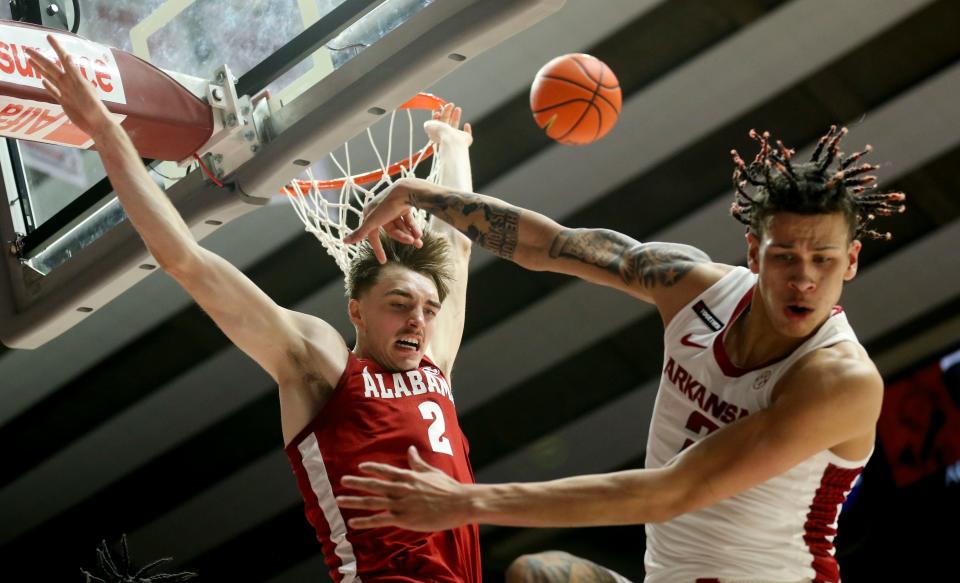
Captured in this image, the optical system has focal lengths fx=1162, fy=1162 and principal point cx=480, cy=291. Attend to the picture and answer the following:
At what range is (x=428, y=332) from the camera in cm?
404

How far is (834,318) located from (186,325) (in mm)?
5199

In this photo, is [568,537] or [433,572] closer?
[433,572]

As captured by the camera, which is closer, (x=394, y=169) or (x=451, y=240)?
(x=451, y=240)

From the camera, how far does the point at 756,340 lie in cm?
296

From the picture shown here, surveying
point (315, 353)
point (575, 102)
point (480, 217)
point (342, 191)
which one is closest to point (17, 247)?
point (342, 191)

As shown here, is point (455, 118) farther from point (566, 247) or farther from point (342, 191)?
point (566, 247)

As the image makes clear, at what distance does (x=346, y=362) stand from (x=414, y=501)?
1373mm

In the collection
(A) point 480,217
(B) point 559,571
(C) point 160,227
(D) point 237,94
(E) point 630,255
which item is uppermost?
(D) point 237,94

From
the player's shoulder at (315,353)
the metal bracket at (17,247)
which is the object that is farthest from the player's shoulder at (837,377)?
the metal bracket at (17,247)

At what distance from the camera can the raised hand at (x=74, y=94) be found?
3.54 m

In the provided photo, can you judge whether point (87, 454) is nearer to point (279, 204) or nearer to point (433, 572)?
point (279, 204)

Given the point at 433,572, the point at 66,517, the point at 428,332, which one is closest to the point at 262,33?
the point at 428,332

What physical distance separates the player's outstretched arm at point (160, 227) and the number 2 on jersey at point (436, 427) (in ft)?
1.77

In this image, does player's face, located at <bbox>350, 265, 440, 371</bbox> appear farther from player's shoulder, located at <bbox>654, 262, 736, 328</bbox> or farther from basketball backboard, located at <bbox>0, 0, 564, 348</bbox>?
player's shoulder, located at <bbox>654, 262, 736, 328</bbox>
